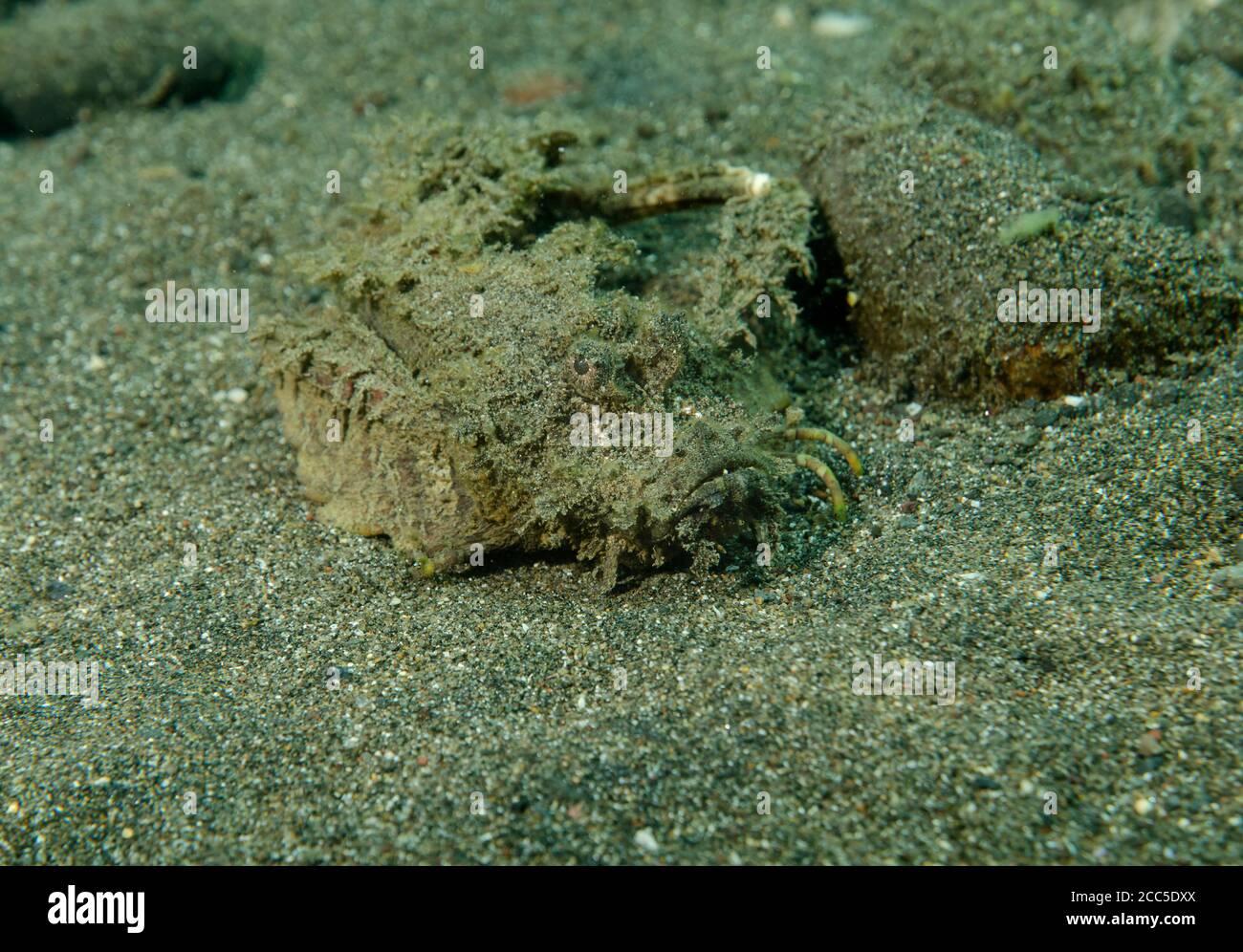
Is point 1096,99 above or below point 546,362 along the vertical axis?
above

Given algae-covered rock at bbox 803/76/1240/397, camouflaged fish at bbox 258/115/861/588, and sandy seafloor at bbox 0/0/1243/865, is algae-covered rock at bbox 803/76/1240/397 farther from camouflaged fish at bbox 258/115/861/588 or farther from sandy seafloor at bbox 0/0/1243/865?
camouflaged fish at bbox 258/115/861/588

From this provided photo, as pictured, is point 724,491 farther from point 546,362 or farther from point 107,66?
point 107,66

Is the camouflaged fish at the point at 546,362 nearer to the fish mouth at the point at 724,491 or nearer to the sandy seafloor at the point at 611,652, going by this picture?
the fish mouth at the point at 724,491

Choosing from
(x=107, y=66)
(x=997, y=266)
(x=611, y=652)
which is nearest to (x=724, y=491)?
(x=611, y=652)

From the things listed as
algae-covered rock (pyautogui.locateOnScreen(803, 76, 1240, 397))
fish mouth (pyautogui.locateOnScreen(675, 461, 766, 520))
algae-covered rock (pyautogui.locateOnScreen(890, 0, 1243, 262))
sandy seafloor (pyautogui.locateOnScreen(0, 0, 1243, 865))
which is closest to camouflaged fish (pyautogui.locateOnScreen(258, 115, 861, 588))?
fish mouth (pyautogui.locateOnScreen(675, 461, 766, 520))

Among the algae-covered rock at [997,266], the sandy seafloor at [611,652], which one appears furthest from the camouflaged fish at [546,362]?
the algae-covered rock at [997,266]
